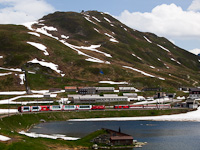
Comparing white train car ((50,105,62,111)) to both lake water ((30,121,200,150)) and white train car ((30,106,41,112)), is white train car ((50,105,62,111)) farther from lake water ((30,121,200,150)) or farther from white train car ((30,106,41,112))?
lake water ((30,121,200,150))

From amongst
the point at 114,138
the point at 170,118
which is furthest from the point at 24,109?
the point at 114,138

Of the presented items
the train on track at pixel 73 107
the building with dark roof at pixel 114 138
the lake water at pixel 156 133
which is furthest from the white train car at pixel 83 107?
the building with dark roof at pixel 114 138

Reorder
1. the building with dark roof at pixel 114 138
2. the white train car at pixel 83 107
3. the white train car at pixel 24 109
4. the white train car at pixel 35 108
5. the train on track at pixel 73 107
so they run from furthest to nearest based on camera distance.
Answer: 1. the white train car at pixel 83 107
2. the white train car at pixel 35 108
3. the train on track at pixel 73 107
4. the white train car at pixel 24 109
5. the building with dark roof at pixel 114 138

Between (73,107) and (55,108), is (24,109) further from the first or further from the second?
(73,107)

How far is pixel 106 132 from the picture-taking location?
261 feet

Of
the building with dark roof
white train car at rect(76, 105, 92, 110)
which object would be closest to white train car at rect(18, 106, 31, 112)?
white train car at rect(76, 105, 92, 110)

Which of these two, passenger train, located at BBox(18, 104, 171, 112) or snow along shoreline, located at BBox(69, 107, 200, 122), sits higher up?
passenger train, located at BBox(18, 104, 171, 112)

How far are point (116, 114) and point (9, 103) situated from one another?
5198 cm

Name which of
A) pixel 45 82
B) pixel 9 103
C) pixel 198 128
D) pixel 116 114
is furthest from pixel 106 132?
pixel 45 82

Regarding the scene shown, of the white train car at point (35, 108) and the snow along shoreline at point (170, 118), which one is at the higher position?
the white train car at point (35, 108)

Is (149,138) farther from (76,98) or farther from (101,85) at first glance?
(101,85)

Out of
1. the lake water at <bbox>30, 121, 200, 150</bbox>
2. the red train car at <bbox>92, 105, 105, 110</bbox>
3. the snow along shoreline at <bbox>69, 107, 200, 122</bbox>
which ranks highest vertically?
the red train car at <bbox>92, 105, 105, 110</bbox>

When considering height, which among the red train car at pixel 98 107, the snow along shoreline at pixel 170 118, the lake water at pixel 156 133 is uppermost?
the red train car at pixel 98 107

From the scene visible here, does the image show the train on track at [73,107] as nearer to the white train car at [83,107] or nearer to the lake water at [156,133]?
the white train car at [83,107]
